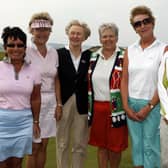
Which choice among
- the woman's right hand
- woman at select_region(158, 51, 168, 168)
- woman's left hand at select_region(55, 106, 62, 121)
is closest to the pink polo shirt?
woman's left hand at select_region(55, 106, 62, 121)

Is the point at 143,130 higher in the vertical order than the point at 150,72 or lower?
lower

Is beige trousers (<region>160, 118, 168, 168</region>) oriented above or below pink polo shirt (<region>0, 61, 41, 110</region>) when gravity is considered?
below

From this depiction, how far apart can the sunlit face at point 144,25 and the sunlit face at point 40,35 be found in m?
1.24

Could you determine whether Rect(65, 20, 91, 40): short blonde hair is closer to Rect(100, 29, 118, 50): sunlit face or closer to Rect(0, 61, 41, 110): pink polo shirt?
Rect(100, 29, 118, 50): sunlit face

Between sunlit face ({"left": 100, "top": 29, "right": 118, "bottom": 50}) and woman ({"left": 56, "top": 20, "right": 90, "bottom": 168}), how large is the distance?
1.13 feet

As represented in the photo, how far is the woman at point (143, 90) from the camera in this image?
5.72 m

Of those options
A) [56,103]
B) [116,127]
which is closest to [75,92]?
[56,103]

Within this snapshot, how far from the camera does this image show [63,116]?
6551 millimetres

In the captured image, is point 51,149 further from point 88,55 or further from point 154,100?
point 154,100

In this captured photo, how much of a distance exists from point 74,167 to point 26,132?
4.93ft

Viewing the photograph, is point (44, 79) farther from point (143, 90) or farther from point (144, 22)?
point (144, 22)

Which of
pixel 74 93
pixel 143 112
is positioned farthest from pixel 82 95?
pixel 143 112

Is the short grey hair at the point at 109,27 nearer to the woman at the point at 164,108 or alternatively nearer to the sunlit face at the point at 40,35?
the sunlit face at the point at 40,35

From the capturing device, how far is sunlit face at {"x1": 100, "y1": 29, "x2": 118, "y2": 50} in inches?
247
